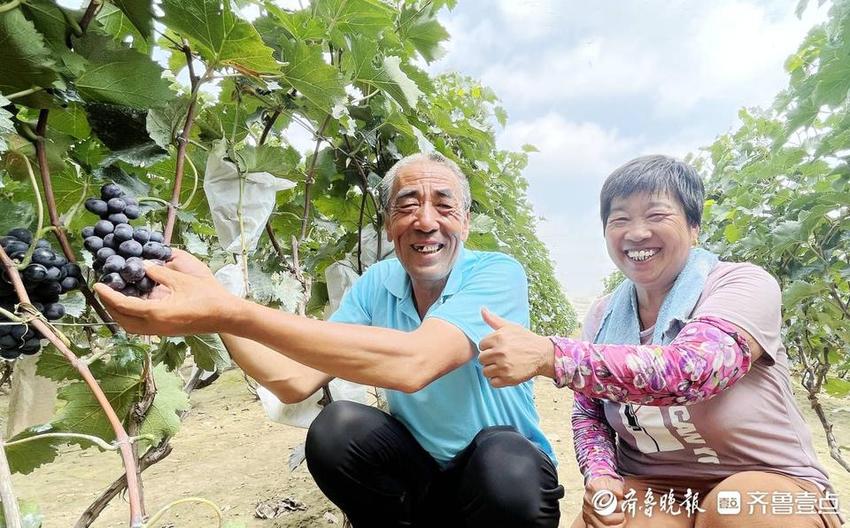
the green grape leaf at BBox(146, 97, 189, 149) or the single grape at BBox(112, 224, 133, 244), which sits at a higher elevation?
the green grape leaf at BBox(146, 97, 189, 149)

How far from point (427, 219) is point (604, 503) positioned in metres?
0.92

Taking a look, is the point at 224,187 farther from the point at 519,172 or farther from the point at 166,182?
the point at 519,172

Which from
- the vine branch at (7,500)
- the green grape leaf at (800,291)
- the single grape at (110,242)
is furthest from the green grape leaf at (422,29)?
the green grape leaf at (800,291)

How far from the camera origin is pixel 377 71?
141 centimetres

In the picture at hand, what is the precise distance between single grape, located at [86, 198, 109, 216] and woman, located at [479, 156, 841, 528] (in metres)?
0.75

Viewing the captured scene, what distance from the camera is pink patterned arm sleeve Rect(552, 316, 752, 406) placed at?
1.18 m

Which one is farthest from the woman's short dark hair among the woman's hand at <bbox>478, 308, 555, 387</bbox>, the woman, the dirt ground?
the dirt ground

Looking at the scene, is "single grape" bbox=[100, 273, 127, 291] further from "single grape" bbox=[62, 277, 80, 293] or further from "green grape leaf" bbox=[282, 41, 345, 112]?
"green grape leaf" bbox=[282, 41, 345, 112]

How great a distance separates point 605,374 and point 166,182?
53.1 inches

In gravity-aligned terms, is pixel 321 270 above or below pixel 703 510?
above

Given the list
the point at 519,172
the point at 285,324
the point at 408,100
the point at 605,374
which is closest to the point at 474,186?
the point at 408,100

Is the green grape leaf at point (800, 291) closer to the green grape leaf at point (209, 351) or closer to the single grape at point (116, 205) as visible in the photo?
the green grape leaf at point (209, 351)

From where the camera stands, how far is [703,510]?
1.35m

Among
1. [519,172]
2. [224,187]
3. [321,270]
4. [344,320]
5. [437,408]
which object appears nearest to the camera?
[224,187]
